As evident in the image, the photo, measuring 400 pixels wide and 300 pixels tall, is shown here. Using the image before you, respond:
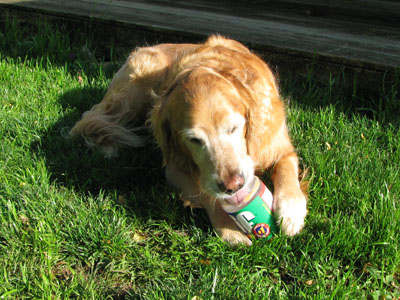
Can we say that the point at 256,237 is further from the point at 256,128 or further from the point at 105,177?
the point at 105,177

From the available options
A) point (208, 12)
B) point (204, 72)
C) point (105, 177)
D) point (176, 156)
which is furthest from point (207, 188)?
point (208, 12)

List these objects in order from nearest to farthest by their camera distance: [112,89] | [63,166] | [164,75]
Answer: [63,166]
[164,75]
[112,89]

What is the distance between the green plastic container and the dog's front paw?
63 mm

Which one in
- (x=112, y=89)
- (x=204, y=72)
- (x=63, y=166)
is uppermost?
(x=204, y=72)

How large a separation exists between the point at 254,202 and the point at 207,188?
0.28m

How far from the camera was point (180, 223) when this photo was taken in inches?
102

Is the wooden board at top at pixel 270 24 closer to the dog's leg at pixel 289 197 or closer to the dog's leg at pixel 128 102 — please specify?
the dog's leg at pixel 128 102

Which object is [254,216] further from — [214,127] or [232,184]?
[214,127]

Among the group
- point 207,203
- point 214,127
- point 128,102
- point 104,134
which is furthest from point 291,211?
point 128,102

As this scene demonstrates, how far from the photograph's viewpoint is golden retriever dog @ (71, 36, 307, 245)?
238 centimetres

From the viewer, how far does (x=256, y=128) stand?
2705 millimetres

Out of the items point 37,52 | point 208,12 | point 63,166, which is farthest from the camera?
point 208,12

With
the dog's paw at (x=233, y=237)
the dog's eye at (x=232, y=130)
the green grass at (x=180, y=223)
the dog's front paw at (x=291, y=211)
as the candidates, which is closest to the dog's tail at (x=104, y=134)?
the green grass at (x=180, y=223)

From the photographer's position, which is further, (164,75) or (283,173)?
(164,75)
